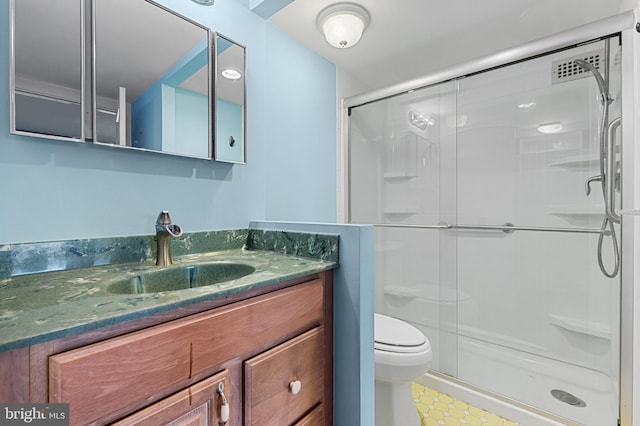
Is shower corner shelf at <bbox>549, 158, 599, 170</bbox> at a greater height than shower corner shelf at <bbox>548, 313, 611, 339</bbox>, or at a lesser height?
greater

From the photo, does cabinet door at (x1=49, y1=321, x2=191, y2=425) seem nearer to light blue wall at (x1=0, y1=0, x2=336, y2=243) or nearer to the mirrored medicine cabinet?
light blue wall at (x1=0, y1=0, x2=336, y2=243)

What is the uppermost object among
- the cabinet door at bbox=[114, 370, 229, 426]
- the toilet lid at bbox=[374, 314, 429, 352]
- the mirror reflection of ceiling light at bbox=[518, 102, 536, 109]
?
the mirror reflection of ceiling light at bbox=[518, 102, 536, 109]

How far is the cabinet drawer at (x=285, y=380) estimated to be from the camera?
790mm

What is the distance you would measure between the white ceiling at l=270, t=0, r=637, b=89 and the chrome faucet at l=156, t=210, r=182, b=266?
3.96 feet

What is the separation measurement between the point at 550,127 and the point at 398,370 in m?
1.73

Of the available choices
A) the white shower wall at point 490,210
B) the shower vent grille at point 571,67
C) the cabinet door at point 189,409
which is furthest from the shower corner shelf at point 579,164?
the cabinet door at point 189,409

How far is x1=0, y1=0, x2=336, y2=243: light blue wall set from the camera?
872mm

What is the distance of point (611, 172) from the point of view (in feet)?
4.77

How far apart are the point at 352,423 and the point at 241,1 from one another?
1.81 metres

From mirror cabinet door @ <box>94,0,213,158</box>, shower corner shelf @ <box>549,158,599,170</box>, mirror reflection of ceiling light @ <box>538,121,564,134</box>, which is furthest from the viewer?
mirror reflection of ceiling light @ <box>538,121,564,134</box>

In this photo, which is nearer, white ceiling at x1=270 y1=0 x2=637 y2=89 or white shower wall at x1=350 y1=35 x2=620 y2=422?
white ceiling at x1=270 y1=0 x2=637 y2=89

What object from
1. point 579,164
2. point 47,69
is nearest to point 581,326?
point 579,164

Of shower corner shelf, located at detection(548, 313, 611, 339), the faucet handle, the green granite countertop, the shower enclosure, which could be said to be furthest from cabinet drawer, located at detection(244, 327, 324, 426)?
shower corner shelf, located at detection(548, 313, 611, 339)

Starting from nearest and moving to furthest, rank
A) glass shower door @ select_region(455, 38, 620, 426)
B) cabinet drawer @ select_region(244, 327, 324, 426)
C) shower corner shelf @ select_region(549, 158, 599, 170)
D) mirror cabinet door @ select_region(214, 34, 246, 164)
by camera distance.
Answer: cabinet drawer @ select_region(244, 327, 324, 426)
mirror cabinet door @ select_region(214, 34, 246, 164)
glass shower door @ select_region(455, 38, 620, 426)
shower corner shelf @ select_region(549, 158, 599, 170)
